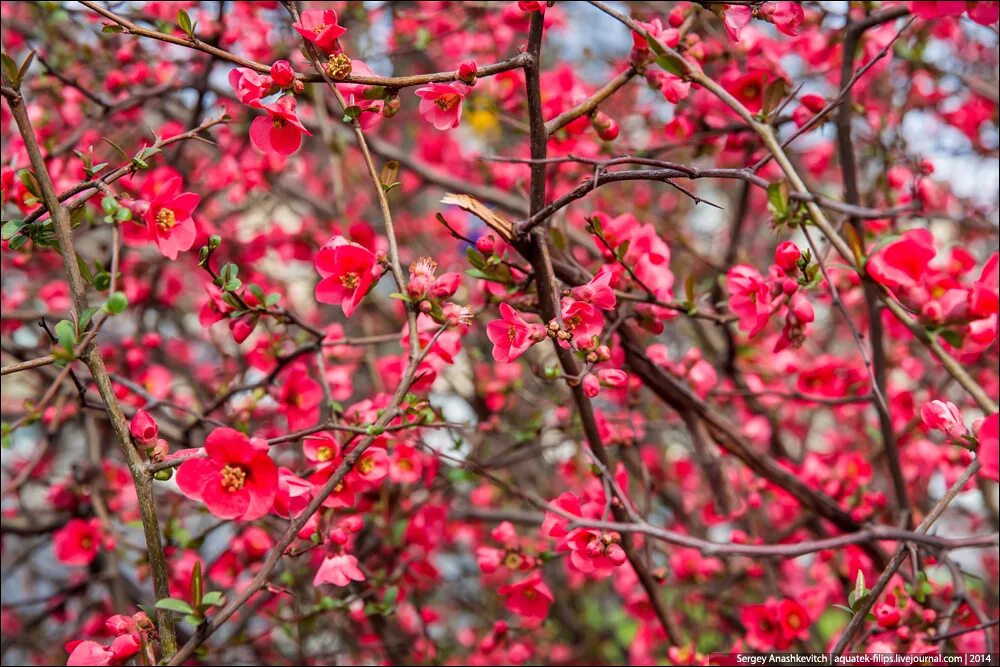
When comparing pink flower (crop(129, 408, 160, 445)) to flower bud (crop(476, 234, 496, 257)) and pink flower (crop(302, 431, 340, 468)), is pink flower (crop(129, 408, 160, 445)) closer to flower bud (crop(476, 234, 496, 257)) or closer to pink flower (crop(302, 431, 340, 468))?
pink flower (crop(302, 431, 340, 468))

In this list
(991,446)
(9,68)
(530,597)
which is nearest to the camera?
(991,446)

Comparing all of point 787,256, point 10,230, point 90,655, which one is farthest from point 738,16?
point 90,655

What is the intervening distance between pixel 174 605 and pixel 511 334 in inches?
26.3

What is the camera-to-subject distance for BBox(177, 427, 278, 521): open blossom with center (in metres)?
1.30

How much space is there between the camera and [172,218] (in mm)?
1555

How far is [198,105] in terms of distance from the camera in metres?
2.62

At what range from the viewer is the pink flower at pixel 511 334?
55.6 inches

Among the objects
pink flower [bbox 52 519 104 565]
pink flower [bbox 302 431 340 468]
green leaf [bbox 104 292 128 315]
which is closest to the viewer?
green leaf [bbox 104 292 128 315]

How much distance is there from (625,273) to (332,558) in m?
0.85

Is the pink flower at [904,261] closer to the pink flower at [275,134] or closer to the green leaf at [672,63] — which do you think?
the green leaf at [672,63]

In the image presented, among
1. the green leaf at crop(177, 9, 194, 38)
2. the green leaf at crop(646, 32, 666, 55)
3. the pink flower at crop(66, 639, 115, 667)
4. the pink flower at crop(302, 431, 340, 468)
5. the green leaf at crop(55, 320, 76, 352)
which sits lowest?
the pink flower at crop(66, 639, 115, 667)

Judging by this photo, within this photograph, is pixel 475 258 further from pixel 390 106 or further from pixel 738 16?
pixel 738 16

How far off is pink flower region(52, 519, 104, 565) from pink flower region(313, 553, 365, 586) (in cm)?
122

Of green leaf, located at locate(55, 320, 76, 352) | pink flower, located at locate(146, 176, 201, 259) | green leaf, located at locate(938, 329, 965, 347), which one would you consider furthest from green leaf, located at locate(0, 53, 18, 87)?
green leaf, located at locate(938, 329, 965, 347)
